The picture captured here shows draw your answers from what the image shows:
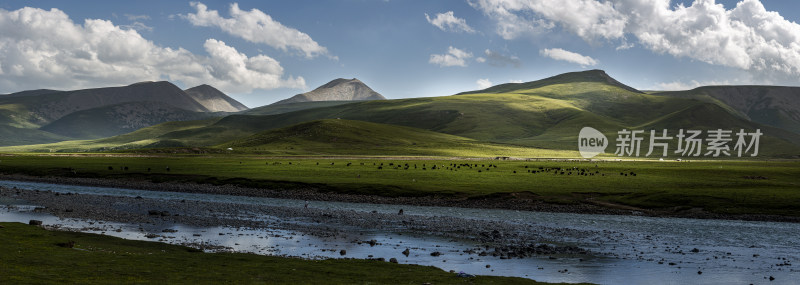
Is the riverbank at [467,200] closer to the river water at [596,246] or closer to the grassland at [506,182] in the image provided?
the grassland at [506,182]

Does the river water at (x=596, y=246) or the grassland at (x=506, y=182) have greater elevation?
the grassland at (x=506, y=182)

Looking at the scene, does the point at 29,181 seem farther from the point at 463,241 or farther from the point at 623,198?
the point at 623,198

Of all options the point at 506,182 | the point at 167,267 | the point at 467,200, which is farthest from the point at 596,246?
the point at 506,182

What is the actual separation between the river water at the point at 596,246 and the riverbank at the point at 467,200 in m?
3.49

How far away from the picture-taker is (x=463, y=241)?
150 feet

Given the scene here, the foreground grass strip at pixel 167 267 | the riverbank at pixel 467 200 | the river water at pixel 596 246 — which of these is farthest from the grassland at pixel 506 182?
the foreground grass strip at pixel 167 267

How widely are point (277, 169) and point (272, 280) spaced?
85.6 meters

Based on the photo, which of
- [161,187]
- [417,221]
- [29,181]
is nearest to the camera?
[417,221]

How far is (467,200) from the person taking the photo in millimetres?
75500

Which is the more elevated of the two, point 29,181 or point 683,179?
point 683,179

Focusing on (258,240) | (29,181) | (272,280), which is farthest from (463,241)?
(29,181)

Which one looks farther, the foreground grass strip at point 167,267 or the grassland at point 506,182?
the grassland at point 506,182

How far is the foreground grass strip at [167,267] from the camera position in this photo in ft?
84.4

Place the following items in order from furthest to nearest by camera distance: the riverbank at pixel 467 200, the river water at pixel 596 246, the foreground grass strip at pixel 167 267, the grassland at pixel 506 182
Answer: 1. the grassland at pixel 506 182
2. the riverbank at pixel 467 200
3. the river water at pixel 596 246
4. the foreground grass strip at pixel 167 267
